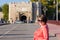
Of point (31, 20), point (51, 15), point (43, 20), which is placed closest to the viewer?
point (43, 20)

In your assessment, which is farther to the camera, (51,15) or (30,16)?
(51,15)

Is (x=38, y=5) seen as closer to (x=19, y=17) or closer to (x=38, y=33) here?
(x=19, y=17)

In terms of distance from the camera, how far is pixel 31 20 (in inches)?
4833

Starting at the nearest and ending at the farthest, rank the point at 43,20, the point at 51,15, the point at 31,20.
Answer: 1. the point at 43,20
2. the point at 31,20
3. the point at 51,15

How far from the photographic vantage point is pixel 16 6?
128 meters

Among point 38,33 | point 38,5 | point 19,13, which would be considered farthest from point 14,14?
point 38,33

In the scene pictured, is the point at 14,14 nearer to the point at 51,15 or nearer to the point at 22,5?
the point at 22,5

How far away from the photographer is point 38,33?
7.96 metres

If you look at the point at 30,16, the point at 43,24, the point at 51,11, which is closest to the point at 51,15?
the point at 51,11

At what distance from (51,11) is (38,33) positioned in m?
122

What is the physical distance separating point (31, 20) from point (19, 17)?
19.4 feet

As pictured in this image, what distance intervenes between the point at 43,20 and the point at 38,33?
1.32 feet

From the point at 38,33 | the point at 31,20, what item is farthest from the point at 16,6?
the point at 38,33

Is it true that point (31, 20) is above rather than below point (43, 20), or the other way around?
below
